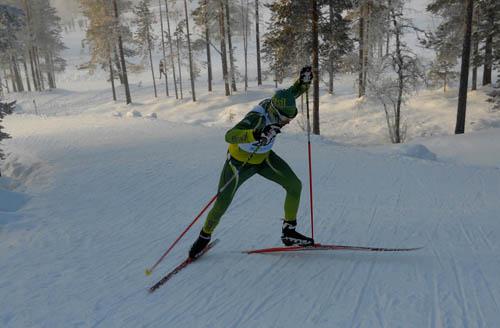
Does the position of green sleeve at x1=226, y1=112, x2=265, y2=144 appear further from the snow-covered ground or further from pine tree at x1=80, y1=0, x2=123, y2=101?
pine tree at x1=80, y1=0, x2=123, y2=101

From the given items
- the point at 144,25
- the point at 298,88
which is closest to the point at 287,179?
the point at 298,88

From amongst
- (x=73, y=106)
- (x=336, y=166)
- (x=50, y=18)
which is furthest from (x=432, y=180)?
(x=50, y=18)

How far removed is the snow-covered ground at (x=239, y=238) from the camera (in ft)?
12.7

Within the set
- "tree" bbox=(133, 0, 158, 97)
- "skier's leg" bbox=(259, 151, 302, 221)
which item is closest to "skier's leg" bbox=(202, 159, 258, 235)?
"skier's leg" bbox=(259, 151, 302, 221)

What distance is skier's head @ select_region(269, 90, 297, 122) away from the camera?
459cm

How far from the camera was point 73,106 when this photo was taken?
129 feet

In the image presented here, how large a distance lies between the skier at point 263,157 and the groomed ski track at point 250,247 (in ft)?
1.55

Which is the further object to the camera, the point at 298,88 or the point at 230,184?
the point at 298,88

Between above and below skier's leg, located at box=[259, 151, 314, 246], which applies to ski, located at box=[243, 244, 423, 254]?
below

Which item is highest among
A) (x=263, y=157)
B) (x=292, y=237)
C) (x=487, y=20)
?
(x=487, y=20)

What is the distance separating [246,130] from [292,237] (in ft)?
5.61

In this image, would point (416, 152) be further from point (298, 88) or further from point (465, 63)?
point (298, 88)

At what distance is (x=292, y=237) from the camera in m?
5.16

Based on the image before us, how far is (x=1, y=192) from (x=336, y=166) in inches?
307
